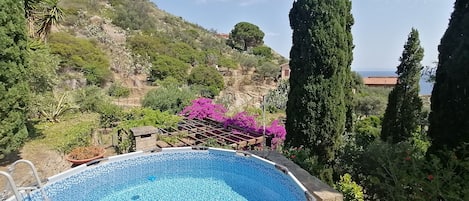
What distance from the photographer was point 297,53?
7.47 metres

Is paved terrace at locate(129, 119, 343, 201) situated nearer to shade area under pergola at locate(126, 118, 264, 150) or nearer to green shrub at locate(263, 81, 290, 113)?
shade area under pergola at locate(126, 118, 264, 150)

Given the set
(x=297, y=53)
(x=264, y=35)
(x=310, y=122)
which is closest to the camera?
(x=310, y=122)

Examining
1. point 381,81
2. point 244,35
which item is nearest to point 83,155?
point 244,35

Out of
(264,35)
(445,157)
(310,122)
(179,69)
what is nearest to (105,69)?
(179,69)

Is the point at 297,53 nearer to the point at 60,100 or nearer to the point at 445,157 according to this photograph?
the point at 445,157

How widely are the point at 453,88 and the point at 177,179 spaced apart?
5.78 m

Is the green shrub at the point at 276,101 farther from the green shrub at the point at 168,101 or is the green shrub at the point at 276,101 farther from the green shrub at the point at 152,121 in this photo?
the green shrub at the point at 152,121

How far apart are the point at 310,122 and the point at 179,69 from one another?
19.3 metres

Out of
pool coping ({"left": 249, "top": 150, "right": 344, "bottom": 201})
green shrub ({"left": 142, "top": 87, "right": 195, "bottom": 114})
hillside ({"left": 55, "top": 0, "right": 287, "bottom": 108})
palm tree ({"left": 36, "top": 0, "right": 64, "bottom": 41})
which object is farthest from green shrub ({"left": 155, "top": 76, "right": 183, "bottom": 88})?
pool coping ({"left": 249, "top": 150, "right": 344, "bottom": 201})

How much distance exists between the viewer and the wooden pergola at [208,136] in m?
7.79

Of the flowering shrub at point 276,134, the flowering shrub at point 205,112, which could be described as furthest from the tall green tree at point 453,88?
the flowering shrub at point 205,112

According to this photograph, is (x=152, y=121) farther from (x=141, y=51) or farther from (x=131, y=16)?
(x=131, y=16)

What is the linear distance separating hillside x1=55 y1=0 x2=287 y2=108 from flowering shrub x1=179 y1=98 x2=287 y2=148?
5.94 meters

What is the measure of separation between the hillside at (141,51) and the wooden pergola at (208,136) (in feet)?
25.7
